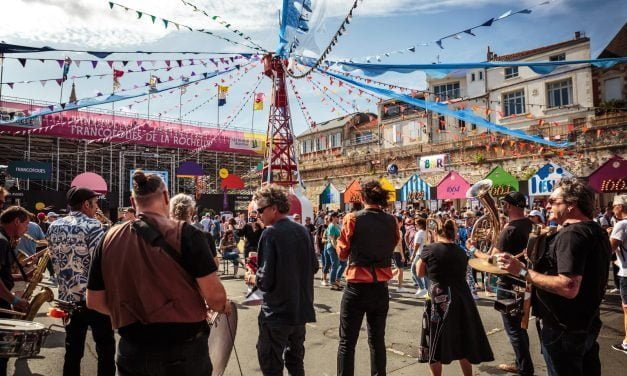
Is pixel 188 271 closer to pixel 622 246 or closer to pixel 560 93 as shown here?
pixel 622 246

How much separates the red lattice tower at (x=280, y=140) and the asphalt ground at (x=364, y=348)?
311 inches

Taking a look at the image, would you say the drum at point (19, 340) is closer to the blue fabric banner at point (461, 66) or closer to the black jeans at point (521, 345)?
the black jeans at point (521, 345)

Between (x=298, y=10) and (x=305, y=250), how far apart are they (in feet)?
25.9

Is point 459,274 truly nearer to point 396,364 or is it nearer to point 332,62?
point 396,364

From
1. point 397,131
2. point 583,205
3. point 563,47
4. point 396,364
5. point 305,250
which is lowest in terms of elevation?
point 396,364

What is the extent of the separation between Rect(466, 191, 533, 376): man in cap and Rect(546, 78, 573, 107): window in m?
29.1

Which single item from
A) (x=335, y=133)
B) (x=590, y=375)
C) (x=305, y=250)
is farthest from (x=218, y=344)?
(x=335, y=133)

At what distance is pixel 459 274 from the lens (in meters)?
3.74

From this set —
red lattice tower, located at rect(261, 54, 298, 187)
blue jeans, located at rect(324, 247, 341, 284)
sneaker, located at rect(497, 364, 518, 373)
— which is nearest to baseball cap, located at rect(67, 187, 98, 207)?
sneaker, located at rect(497, 364, 518, 373)

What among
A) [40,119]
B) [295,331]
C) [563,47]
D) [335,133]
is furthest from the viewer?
[335,133]

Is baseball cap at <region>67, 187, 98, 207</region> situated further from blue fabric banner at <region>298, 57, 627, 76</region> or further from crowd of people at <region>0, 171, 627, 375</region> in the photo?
blue fabric banner at <region>298, 57, 627, 76</region>

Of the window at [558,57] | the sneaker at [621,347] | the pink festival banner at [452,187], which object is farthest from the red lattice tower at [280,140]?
the window at [558,57]

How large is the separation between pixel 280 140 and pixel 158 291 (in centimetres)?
1281

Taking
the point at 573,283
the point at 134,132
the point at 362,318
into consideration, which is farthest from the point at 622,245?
the point at 134,132
